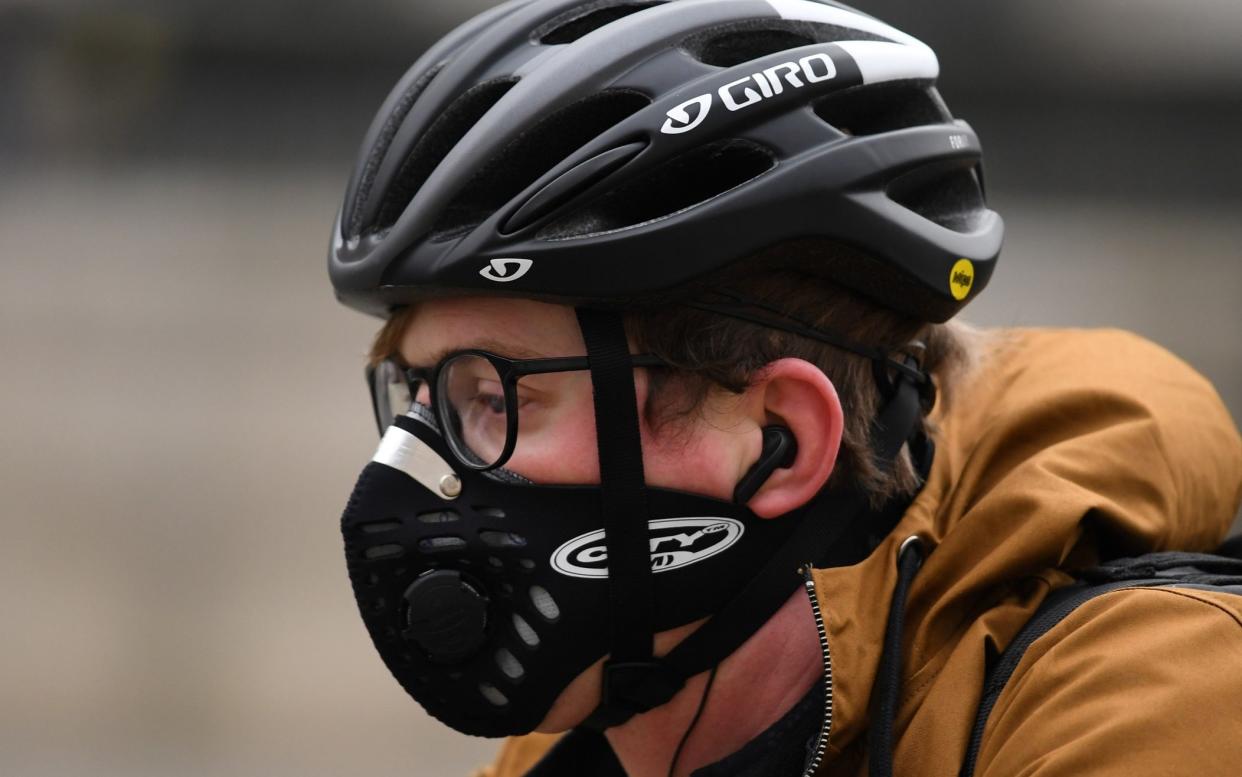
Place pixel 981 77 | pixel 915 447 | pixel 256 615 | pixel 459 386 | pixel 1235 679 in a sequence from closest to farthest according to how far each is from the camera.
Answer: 1. pixel 1235 679
2. pixel 459 386
3. pixel 915 447
4. pixel 256 615
5. pixel 981 77

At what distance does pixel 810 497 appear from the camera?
96.3 inches

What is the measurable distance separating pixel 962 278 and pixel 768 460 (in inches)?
20.3

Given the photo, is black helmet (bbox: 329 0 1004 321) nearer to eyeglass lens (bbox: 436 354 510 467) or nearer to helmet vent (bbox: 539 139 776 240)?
helmet vent (bbox: 539 139 776 240)

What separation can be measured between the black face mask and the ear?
4 cm

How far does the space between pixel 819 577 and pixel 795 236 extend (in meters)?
0.59

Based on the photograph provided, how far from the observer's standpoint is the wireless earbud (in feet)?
7.91

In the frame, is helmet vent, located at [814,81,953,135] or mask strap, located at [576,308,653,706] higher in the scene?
helmet vent, located at [814,81,953,135]

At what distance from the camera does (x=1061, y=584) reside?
2.37 meters

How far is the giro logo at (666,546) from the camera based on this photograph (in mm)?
2371

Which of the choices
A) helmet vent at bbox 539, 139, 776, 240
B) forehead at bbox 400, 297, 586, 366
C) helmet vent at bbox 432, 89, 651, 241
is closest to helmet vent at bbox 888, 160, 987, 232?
helmet vent at bbox 539, 139, 776, 240

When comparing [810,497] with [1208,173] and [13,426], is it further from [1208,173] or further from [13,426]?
[1208,173]

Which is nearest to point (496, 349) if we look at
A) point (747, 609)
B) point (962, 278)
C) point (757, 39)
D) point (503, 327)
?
point (503, 327)

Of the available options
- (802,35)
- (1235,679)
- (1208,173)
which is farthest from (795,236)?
(1208,173)

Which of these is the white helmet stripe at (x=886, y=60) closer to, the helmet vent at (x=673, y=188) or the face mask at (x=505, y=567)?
the helmet vent at (x=673, y=188)
